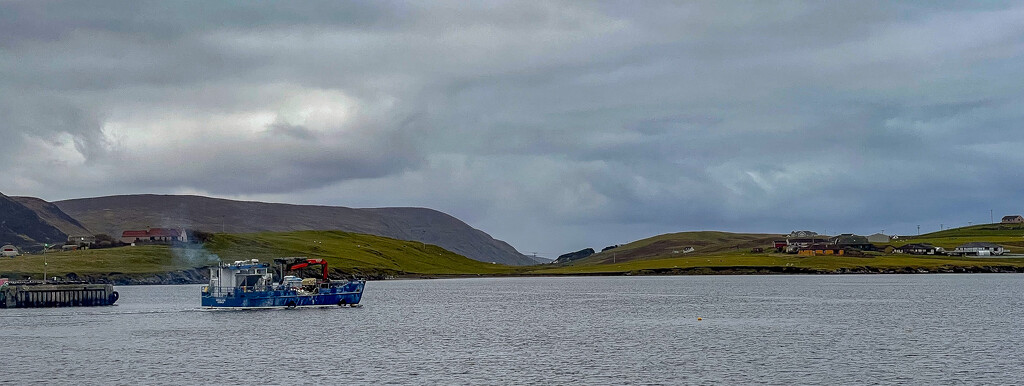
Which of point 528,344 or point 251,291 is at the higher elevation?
point 251,291

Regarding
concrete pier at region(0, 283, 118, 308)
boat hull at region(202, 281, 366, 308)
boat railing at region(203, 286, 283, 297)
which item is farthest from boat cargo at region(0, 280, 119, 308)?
boat railing at region(203, 286, 283, 297)

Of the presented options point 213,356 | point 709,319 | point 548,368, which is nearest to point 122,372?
point 213,356

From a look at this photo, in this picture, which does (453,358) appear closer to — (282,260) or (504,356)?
(504,356)

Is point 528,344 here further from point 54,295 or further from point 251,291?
point 54,295

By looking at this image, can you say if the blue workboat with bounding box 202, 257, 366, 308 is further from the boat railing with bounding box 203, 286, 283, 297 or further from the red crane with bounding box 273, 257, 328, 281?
the red crane with bounding box 273, 257, 328, 281

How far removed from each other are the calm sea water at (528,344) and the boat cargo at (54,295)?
889 cm

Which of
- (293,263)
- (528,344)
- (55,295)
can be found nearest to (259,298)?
(293,263)

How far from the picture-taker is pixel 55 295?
155625mm

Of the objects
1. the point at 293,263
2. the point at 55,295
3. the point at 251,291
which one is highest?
the point at 293,263

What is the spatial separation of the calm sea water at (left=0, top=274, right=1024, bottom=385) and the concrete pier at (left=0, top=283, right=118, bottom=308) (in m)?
8.88

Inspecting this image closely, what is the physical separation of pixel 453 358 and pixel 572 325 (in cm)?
3544

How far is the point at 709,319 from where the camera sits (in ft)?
383

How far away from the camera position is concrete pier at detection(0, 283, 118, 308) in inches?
6024

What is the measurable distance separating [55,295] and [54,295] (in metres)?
0.15
